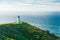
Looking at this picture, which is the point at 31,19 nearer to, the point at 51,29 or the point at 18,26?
the point at 51,29

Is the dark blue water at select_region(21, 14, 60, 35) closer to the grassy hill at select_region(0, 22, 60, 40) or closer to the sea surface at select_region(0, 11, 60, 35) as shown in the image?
the sea surface at select_region(0, 11, 60, 35)

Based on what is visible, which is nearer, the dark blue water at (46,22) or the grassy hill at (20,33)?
the grassy hill at (20,33)

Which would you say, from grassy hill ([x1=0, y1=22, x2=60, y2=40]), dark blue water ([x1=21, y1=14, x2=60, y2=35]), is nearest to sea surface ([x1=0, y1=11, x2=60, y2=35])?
dark blue water ([x1=21, y1=14, x2=60, y2=35])

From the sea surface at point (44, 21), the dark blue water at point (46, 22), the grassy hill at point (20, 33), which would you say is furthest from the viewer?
the dark blue water at point (46, 22)

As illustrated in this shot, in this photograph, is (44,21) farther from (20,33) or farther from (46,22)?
(20,33)

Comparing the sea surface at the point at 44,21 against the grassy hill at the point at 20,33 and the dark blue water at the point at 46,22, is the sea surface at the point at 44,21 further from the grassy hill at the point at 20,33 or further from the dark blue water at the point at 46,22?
the grassy hill at the point at 20,33

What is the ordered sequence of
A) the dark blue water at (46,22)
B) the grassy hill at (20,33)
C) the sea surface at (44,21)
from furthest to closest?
the dark blue water at (46,22) → the sea surface at (44,21) → the grassy hill at (20,33)

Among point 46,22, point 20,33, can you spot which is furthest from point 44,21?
point 20,33

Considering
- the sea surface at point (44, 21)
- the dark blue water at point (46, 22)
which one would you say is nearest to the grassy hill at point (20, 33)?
the sea surface at point (44, 21)
